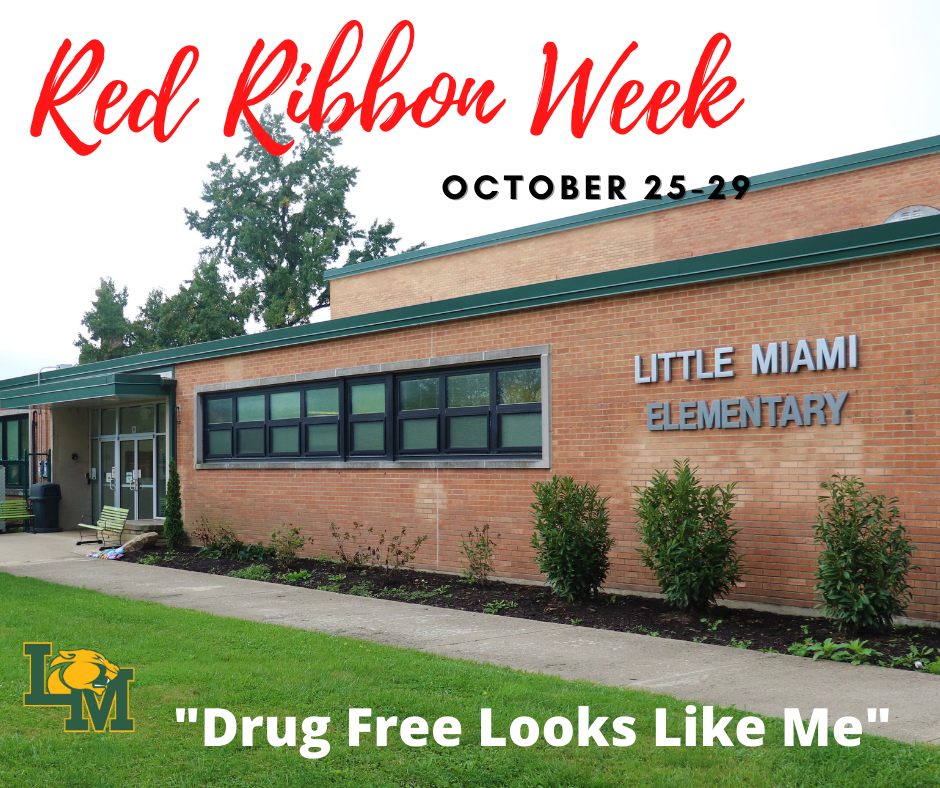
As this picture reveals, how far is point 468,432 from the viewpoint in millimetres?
13781

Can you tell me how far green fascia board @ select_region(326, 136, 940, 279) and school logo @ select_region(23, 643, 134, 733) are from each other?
14.9 m

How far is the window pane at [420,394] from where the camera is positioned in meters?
Result: 14.4

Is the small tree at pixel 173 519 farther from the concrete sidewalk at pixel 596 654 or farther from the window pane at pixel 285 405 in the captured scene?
the concrete sidewalk at pixel 596 654

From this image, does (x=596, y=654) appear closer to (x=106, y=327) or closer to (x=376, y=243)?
(x=376, y=243)

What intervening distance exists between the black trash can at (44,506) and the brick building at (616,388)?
7.36ft

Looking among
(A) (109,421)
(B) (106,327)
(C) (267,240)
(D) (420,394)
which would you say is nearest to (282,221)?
(C) (267,240)

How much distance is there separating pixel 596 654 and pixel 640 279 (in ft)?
15.9

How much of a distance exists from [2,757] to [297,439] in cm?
1144

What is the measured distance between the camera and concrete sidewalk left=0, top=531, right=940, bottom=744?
21.8ft

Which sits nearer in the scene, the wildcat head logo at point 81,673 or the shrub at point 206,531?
the wildcat head logo at point 81,673

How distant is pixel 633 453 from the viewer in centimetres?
1159

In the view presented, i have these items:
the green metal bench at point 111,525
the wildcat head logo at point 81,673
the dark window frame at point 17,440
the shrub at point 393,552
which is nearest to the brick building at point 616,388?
the shrub at point 393,552

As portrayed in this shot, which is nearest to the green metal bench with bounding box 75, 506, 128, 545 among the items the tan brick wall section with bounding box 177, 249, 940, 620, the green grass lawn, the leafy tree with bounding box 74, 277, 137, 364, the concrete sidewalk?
the concrete sidewalk

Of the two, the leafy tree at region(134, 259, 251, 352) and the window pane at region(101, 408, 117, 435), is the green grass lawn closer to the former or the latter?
the window pane at region(101, 408, 117, 435)
